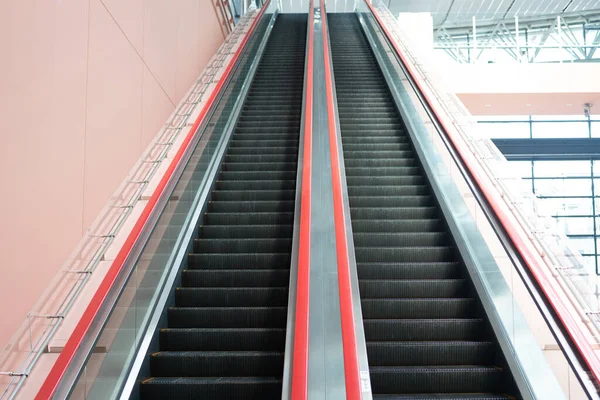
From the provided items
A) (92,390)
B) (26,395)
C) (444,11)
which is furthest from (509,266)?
(444,11)

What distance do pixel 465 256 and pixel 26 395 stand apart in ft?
9.62

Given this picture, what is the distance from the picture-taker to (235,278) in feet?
14.3

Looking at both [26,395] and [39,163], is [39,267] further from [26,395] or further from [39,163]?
[26,395]

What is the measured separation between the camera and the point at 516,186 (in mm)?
4172

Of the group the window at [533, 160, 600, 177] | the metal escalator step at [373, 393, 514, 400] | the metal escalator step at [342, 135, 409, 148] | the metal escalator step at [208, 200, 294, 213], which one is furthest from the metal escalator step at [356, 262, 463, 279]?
the window at [533, 160, 600, 177]

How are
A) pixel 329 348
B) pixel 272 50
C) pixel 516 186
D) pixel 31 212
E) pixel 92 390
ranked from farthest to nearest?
pixel 272 50, pixel 516 186, pixel 31 212, pixel 329 348, pixel 92 390

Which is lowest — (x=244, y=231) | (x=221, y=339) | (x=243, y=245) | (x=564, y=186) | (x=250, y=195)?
(x=221, y=339)

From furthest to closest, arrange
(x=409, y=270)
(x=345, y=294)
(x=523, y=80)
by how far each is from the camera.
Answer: (x=523, y=80) → (x=409, y=270) → (x=345, y=294)

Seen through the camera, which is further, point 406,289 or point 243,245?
point 243,245

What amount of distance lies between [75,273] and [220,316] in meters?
1.17

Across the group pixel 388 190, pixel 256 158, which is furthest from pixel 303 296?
pixel 256 158

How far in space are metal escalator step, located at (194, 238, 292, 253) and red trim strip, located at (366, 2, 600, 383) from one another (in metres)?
1.56

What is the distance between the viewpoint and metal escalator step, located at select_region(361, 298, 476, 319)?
396cm

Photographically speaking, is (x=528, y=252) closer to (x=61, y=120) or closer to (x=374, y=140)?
(x=61, y=120)
